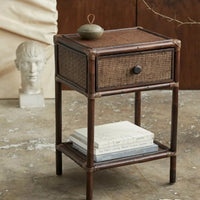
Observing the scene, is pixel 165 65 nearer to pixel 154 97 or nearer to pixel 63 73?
pixel 63 73

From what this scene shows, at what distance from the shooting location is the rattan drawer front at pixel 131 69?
2941 mm

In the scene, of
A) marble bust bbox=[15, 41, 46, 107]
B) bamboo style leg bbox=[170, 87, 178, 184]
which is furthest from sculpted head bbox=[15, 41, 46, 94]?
bamboo style leg bbox=[170, 87, 178, 184]

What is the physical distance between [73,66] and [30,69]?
1.42 metres

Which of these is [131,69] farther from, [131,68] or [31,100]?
[31,100]

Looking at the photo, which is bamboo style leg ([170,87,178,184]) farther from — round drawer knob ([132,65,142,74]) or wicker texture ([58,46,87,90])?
wicker texture ([58,46,87,90])

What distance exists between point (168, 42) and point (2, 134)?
55.9 inches

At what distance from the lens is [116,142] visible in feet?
10.4

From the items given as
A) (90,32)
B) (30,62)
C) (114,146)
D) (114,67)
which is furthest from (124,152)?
(30,62)

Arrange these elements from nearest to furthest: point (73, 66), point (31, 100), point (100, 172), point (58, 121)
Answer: point (73, 66)
point (58, 121)
point (100, 172)
point (31, 100)

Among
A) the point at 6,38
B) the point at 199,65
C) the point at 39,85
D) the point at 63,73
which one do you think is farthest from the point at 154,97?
the point at 63,73

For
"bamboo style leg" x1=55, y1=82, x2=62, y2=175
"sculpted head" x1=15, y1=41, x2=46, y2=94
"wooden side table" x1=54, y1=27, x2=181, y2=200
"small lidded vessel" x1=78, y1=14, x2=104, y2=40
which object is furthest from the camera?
"sculpted head" x1=15, y1=41, x2=46, y2=94

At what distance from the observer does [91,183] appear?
122 inches

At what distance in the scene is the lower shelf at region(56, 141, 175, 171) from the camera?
3.10 metres

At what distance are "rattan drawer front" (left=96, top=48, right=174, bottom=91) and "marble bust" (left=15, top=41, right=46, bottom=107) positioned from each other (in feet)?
4.98
